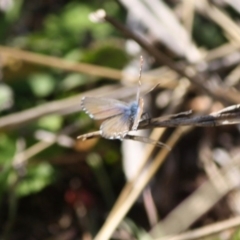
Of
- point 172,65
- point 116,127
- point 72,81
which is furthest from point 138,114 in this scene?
point 72,81

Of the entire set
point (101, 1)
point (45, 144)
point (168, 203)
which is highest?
point (101, 1)

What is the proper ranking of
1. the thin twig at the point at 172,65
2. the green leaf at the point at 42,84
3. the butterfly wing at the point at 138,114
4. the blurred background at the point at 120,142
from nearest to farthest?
the butterfly wing at the point at 138,114 → the thin twig at the point at 172,65 → the blurred background at the point at 120,142 → the green leaf at the point at 42,84

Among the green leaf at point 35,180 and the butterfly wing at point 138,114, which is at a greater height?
the green leaf at point 35,180

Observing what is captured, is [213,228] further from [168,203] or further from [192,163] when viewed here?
[192,163]

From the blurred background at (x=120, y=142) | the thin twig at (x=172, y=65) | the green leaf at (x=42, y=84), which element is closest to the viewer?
the thin twig at (x=172, y=65)

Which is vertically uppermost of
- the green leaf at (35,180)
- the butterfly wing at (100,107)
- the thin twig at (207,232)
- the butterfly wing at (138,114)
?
the green leaf at (35,180)

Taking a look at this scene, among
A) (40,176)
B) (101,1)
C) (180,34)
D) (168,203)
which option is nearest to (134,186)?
(168,203)

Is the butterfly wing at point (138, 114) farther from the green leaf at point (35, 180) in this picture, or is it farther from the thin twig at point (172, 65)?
the green leaf at point (35, 180)

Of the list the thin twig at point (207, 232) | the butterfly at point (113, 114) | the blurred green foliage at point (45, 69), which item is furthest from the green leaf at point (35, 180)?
the butterfly at point (113, 114)
